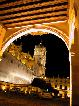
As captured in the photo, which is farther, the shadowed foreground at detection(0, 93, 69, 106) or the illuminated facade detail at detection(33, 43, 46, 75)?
the illuminated facade detail at detection(33, 43, 46, 75)

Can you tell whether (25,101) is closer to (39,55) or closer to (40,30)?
(40,30)

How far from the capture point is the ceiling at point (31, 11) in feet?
25.6

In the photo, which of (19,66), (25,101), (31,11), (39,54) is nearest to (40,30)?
(31,11)

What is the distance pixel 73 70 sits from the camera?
228 inches

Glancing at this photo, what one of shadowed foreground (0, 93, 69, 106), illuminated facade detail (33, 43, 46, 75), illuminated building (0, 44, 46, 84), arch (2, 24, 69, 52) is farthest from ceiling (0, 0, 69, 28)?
illuminated facade detail (33, 43, 46, 75)

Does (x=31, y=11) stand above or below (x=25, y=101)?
above

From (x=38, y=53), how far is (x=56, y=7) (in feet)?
159

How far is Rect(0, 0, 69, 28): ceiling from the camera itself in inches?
307

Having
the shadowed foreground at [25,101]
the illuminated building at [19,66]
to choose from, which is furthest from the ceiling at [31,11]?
the illuminated building at [19,66]

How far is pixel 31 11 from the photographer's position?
838 cm

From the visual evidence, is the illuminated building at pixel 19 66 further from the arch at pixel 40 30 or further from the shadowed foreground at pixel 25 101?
the arch at pixel 40 30

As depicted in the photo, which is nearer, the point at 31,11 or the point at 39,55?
the point at 31,11

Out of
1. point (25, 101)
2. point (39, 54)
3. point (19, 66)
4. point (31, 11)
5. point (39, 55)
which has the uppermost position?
point (39, 54)

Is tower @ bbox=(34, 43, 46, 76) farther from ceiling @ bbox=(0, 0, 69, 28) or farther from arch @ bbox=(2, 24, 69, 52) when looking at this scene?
ceiling @ bbox=(0, 0, 69, 28)
